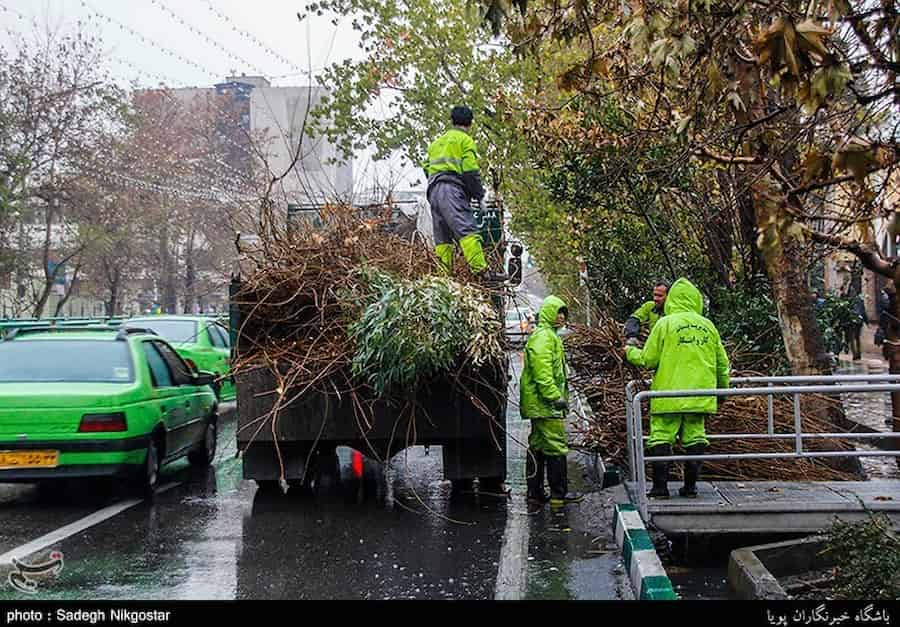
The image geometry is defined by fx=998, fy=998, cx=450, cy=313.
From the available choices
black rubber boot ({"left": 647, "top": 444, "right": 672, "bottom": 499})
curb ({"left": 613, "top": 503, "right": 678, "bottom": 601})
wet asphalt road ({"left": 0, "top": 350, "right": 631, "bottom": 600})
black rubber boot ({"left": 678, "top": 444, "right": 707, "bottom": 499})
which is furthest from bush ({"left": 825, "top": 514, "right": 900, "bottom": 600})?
black rubber boot ({"left": 647, "top": 444, "right": 672, "bottom": 499})

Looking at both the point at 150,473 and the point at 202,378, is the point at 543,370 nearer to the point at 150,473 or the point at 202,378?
the point at 150,473

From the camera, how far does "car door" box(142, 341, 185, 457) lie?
9.54 metres

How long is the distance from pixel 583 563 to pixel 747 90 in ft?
11.0

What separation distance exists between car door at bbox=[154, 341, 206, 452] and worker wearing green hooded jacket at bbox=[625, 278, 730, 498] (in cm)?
484

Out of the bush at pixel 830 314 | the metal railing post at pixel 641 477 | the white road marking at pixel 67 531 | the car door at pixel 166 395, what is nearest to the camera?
the white road marking at pixel 67 531

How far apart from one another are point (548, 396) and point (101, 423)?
3.81 meters

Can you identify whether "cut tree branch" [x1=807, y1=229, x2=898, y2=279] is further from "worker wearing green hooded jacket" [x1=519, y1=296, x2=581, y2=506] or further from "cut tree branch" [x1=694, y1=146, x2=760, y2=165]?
"worker wearing green hooded jacket" [x1=519, y1=296, x2=581, y2=506]

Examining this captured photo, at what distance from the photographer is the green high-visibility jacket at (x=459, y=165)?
943 centimetres

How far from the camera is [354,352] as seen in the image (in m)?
8.05

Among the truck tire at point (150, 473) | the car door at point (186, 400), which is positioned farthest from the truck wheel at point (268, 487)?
the car door at point (186, 400)

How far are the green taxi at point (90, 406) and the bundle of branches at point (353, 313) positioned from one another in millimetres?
1250

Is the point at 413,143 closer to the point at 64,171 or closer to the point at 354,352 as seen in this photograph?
the point at 64,171

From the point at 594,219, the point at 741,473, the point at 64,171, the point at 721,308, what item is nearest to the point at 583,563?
the point at 741,473

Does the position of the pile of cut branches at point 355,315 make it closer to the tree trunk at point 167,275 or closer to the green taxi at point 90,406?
the green taxi at point 90,406
